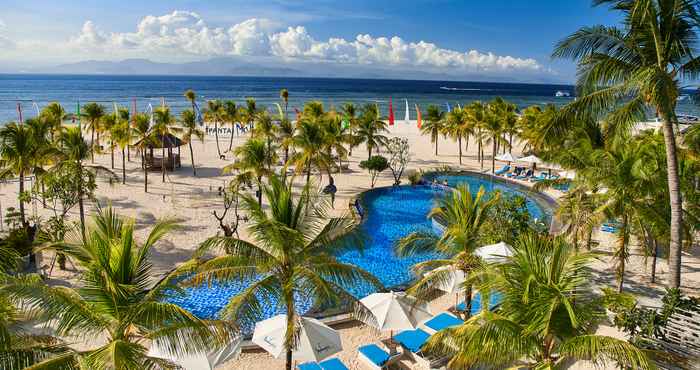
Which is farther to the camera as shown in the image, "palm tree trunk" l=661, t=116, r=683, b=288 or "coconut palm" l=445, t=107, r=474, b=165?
"coconut palm" l=445, t=107, r=474, b=165

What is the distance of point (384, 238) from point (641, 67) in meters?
13.8

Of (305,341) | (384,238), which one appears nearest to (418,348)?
(305,341)

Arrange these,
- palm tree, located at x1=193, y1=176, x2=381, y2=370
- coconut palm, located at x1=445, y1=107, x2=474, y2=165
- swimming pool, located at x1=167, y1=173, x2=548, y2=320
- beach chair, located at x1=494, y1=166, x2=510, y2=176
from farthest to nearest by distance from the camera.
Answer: coconut palm, located at x1=445, y1=107, x2=474, y2=165 → beach chair, located at x1=494, y1=166, x2=510, y2=176 → swimming pool, located at x1=167, y1=173, x2=548, y2=320 → palm tree, located at x1=193, y1=176, x2=381, y2=370

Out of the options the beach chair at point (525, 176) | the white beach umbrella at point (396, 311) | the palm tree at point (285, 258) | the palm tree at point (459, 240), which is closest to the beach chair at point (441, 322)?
the white beach umbrella at point (396, 311)

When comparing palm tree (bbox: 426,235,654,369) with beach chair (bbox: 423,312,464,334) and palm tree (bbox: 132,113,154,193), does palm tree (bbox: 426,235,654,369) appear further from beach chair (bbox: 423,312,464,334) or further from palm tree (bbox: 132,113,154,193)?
palm tree (bbox: 132,113,154,193)

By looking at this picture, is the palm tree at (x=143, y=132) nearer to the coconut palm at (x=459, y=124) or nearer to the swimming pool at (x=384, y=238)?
the swimming pool at (x=384, y=238)

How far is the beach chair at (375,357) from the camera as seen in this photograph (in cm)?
1130

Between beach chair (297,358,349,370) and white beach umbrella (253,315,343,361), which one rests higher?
white beach umbrella (253,315,343,361)

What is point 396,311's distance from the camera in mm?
11805

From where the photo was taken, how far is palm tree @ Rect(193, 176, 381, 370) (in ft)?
27.1

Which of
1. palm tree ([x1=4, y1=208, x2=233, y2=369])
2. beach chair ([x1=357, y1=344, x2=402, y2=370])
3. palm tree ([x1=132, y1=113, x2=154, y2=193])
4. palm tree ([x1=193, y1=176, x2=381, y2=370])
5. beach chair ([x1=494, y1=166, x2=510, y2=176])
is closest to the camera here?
palm tree ([x1=4, y1=208, x2=233, y2=369])

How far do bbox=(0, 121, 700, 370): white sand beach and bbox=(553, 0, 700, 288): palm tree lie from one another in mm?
5745

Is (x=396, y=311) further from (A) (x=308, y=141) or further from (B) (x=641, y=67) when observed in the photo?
(A) (x=308, y=141)

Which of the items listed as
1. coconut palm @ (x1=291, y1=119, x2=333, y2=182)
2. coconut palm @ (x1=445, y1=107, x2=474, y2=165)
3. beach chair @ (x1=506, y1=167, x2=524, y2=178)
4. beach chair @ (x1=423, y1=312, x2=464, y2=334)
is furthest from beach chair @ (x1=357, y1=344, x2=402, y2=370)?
coconut palm @ (x1=445, y1=107, x2=474, y2=165)
